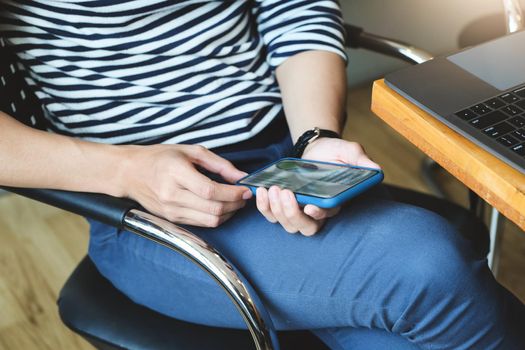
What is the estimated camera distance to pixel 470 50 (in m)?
0.73

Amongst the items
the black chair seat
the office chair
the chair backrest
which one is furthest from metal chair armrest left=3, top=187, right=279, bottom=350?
the chair backrest

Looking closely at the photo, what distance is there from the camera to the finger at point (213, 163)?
83 cm

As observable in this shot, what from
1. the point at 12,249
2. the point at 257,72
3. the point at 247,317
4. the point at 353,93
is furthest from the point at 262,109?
the point at 353,93

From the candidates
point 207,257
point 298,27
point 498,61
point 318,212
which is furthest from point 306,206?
point 298,27

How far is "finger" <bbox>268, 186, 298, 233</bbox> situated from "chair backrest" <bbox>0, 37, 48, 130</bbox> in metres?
0.40

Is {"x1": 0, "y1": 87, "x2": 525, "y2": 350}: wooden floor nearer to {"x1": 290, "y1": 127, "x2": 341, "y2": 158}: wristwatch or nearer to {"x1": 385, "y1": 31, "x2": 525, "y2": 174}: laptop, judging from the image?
{"x1": 290, "y1": 127, "x2": 341, "y2": 158}: wristwatch

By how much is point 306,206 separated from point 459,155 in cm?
17

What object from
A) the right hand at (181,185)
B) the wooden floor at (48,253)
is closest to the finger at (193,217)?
the right hand at (181,185)

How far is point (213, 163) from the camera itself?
0.83 meters

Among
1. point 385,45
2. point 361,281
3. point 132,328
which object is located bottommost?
point 132,328

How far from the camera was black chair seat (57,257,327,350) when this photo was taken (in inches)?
32.9

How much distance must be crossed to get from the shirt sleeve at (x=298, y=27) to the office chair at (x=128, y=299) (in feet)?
0.34

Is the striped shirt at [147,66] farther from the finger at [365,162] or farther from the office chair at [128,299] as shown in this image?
the finger at [365,162]

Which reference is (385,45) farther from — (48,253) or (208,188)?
(48,253)
